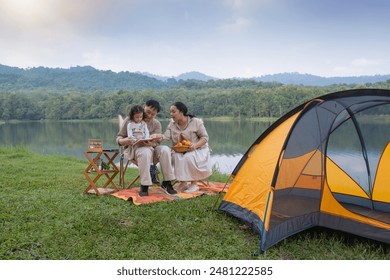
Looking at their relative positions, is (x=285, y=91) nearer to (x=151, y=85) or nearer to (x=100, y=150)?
(x=100, y=150)

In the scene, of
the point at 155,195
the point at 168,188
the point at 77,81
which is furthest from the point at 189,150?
the point at 77,81

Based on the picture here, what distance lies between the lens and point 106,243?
3.29 m

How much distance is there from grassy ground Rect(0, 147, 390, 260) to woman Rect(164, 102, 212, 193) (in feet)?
1.51

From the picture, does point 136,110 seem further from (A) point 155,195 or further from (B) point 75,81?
(B) point 75,81

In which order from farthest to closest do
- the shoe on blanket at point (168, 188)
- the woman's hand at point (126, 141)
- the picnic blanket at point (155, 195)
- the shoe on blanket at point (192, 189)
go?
the shoe on blanket at point (192, 189) → the shoe on blanket at point (168, 188) → the woman's hand at point (126, 141) → the picnic blanket at point (155, 195)

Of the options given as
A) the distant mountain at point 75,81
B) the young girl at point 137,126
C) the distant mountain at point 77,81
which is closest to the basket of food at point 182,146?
the young girl at point 137,126

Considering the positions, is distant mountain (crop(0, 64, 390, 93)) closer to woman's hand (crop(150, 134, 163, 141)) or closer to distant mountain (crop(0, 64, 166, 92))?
distant mountain (crop(0, 64, 166, 92))

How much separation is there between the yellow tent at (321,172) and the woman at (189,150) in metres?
1.01

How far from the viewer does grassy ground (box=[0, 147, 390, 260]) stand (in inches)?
123

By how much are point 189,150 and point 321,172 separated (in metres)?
1.80

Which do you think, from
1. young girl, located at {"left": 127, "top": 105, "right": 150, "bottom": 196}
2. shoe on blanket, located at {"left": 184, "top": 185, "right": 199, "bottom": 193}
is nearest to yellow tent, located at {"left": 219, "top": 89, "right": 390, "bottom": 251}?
shoe on blanket, located at {"left": 184, "top": 185, "right": 199, "bottom": 193}

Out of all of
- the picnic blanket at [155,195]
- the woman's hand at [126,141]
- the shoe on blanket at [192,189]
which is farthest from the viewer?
the shoe on blanket at [192,189]

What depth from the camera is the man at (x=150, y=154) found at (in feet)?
16.0

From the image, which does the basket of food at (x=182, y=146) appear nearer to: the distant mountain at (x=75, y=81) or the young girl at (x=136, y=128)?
the young girl at (x=136, y=128)
